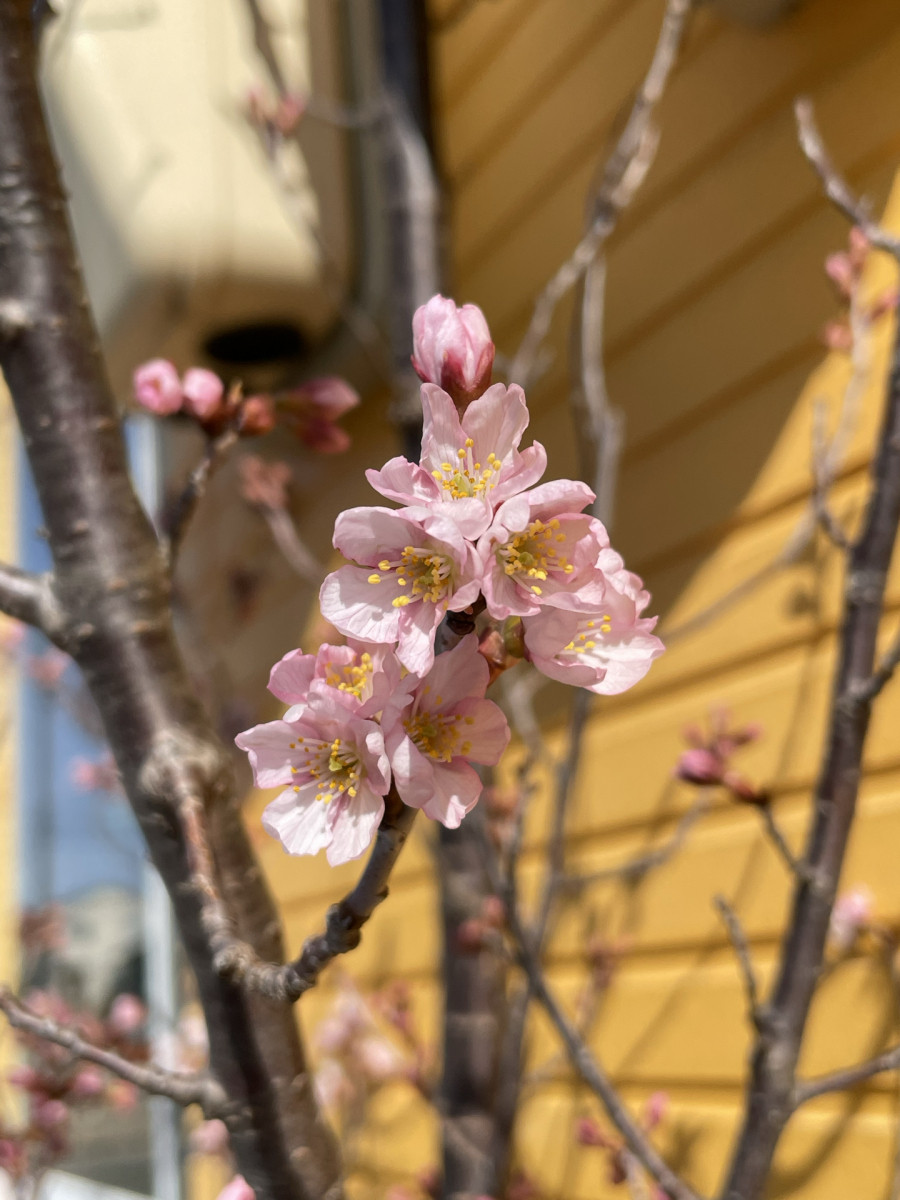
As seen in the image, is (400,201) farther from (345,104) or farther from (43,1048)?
(43,1048)

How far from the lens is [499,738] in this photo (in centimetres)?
42

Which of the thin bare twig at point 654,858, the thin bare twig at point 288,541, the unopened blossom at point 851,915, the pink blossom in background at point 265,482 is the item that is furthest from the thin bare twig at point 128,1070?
the pink blossom in background at point 265,482

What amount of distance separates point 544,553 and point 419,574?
0.17 feet

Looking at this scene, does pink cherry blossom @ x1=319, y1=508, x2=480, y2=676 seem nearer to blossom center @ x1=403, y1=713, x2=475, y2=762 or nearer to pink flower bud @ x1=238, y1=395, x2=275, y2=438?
blossom center @ x1=403, y1=713, x2=475, y2=762

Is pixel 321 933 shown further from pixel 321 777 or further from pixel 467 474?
pixel 467 474

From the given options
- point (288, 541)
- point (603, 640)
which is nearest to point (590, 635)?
point (603, 640)

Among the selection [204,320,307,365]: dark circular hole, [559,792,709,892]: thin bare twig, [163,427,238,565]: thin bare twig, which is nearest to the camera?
[163,427,238,565]: thin bare twig

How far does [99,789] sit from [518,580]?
2.93m

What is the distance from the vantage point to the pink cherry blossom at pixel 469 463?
0.39 metres

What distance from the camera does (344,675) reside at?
1.48ft

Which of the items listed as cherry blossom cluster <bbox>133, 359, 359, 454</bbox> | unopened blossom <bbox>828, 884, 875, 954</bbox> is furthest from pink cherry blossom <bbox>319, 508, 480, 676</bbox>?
unopened blossom <bbox>828, 884, 875, 954</bbox>

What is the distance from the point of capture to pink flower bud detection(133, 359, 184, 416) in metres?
0.82

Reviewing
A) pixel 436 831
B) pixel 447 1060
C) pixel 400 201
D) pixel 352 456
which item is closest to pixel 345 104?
pixel 400 201

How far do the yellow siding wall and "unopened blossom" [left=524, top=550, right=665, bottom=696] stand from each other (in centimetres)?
87
